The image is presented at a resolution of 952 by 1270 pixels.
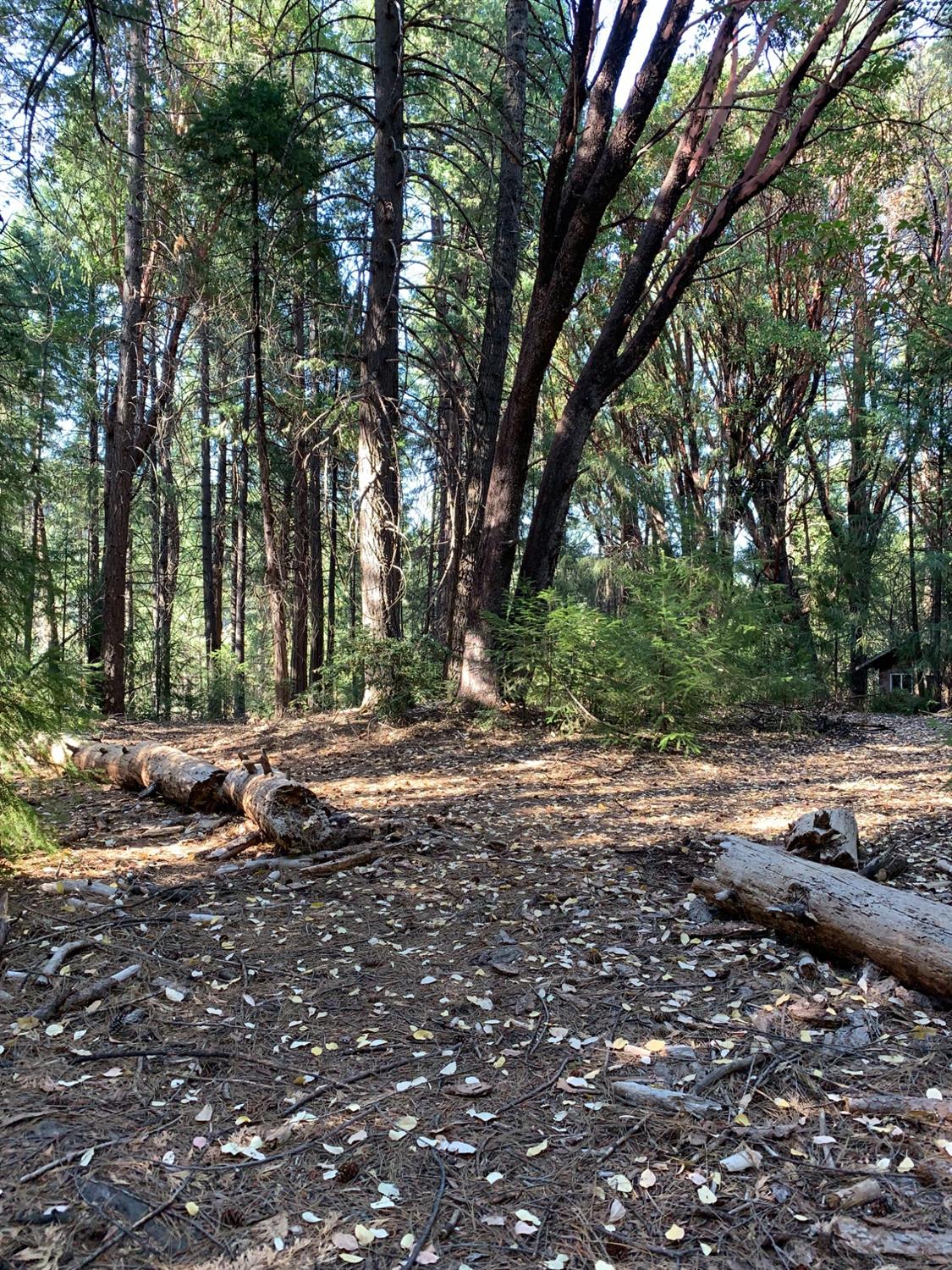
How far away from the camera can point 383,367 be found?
8.65m

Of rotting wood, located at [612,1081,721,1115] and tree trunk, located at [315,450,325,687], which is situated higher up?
tree trunk, located at [315,450,325,687]

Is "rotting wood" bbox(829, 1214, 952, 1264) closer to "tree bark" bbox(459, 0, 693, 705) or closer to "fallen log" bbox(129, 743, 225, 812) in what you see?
"fallen log" bbox(129, 743, 225, 812)

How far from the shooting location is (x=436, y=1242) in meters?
1.86

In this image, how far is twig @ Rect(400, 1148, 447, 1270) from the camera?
1794mm

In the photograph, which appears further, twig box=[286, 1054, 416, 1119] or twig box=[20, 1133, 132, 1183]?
twig box=[286, 1054, 416, 1119]

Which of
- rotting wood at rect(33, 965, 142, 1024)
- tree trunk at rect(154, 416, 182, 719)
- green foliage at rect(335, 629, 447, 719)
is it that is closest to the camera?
rotting wood at rect(33, 965, 142, 1024)

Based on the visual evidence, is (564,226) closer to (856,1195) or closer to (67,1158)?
(856,1195)

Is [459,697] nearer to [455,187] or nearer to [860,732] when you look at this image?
[860,732]

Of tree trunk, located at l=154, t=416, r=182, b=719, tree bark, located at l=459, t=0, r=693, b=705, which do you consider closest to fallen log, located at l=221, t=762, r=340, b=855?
tree bark, located at l=459, t=0, r=693, b=705

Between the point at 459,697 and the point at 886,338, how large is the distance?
43.9 feet

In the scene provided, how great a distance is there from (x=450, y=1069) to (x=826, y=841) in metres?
2.34

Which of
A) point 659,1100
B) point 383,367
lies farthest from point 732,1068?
point 383,367

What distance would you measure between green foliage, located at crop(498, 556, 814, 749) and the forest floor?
118 inches

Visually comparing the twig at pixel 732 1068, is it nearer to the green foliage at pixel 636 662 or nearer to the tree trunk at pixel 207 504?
the green foliage at pixel 636 662
